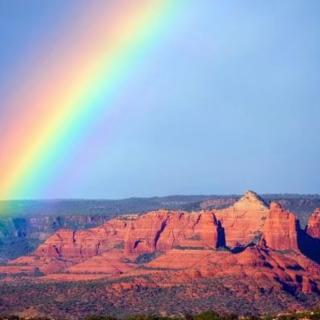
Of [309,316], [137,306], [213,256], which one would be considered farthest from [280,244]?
[309,316]

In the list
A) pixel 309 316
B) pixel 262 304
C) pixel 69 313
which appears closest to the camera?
pixel 309 316

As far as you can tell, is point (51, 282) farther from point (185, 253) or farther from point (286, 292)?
point (286, 292)

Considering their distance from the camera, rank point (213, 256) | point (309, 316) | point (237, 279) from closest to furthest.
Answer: point (309, 316)
point (237, 279)
point (213, 256)

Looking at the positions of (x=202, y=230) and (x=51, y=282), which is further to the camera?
(x=202, y=230)

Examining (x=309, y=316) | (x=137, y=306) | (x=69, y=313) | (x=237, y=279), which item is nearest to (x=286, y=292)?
(x=237, y=279)

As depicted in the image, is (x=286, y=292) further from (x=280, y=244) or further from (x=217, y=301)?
(x=280, y=244)

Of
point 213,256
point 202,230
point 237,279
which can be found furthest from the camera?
point 202,230
